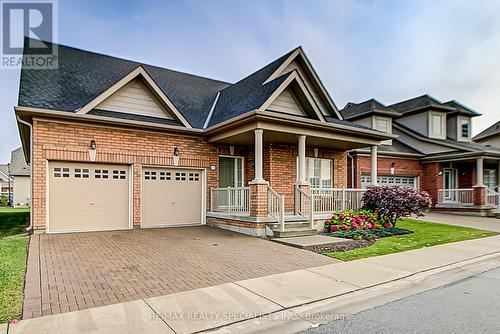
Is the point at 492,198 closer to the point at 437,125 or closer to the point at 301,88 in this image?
the point at 437,125

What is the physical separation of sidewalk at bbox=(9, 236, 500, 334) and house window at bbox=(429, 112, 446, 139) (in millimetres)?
17289

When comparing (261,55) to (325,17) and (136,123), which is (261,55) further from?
(136,123)

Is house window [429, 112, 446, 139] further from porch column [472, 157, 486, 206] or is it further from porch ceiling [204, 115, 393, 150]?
porch ceiling [204, 115, 393, 150]

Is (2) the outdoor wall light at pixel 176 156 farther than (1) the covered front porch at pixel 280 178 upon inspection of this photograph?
Yes

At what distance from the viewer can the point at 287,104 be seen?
13.0 metres

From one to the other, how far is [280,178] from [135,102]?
6.31m

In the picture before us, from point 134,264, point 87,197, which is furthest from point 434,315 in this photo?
point 87,197

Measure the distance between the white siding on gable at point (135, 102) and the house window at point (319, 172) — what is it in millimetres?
6392

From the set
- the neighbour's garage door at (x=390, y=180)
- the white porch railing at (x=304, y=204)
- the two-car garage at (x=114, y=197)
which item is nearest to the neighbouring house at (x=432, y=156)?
the neighbour's garage door at (x=390, y=180)

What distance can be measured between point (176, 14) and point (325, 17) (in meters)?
6.57

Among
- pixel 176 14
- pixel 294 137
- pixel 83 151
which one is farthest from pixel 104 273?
pixel 176 14

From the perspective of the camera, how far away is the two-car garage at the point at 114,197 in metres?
10.8

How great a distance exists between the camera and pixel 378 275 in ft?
21.5

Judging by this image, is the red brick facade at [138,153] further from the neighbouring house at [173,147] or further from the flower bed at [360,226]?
the flower bed at [360,226]
